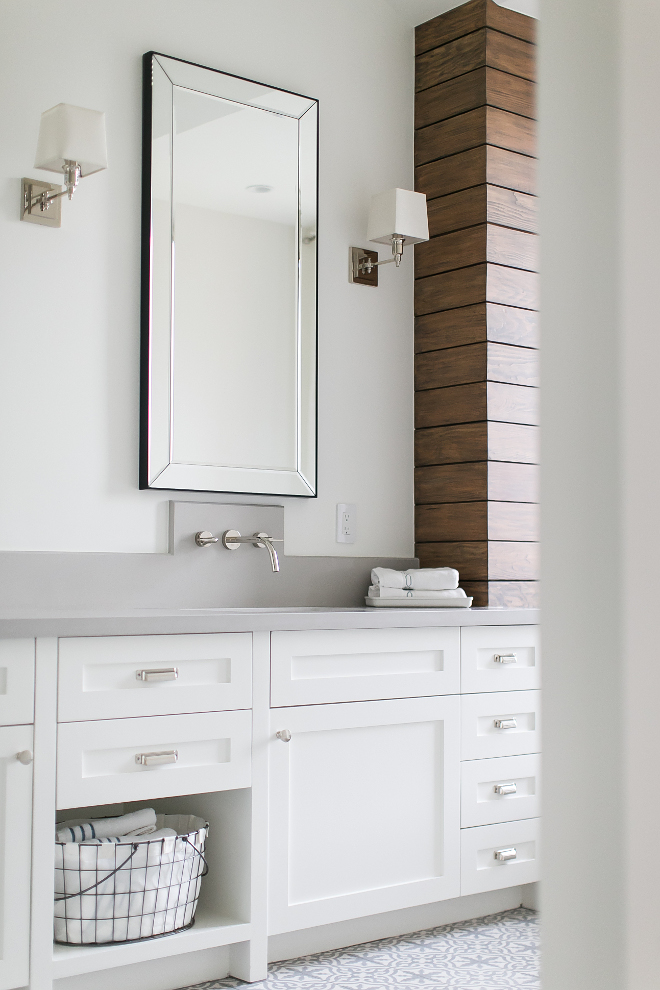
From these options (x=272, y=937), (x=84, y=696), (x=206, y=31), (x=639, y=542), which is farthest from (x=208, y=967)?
(x=206, y=31)

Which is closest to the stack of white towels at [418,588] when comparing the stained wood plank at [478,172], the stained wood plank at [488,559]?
the stained wood plank at [488,559]

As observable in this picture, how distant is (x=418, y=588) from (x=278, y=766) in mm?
824

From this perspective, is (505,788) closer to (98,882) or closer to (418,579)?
(418,579)

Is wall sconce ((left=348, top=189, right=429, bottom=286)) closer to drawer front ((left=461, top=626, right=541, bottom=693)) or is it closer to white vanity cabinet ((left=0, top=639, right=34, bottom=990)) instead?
drawer front ((left=461, top=626, right=541, bottom=693))

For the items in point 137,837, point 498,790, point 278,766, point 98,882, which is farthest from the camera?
point 498,790

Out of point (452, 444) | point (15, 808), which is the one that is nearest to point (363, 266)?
point (452, 444)

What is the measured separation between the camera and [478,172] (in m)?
3.16

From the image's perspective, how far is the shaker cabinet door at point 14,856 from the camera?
189 centimetres

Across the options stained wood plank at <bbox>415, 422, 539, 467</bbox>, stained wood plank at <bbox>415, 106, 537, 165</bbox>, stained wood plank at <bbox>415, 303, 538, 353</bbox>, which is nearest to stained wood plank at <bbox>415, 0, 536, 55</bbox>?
stained wood plank at <bbox>415, 106, 537, 165</bbox>

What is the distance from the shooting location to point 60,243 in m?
2.60

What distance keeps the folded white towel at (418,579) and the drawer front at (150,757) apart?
843 mm

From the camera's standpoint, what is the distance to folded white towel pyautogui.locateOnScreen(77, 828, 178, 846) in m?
2.08

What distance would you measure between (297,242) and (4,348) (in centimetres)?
99

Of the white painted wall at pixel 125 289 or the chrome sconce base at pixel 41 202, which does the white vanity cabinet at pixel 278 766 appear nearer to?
the white painted wall at pixel 125 289
